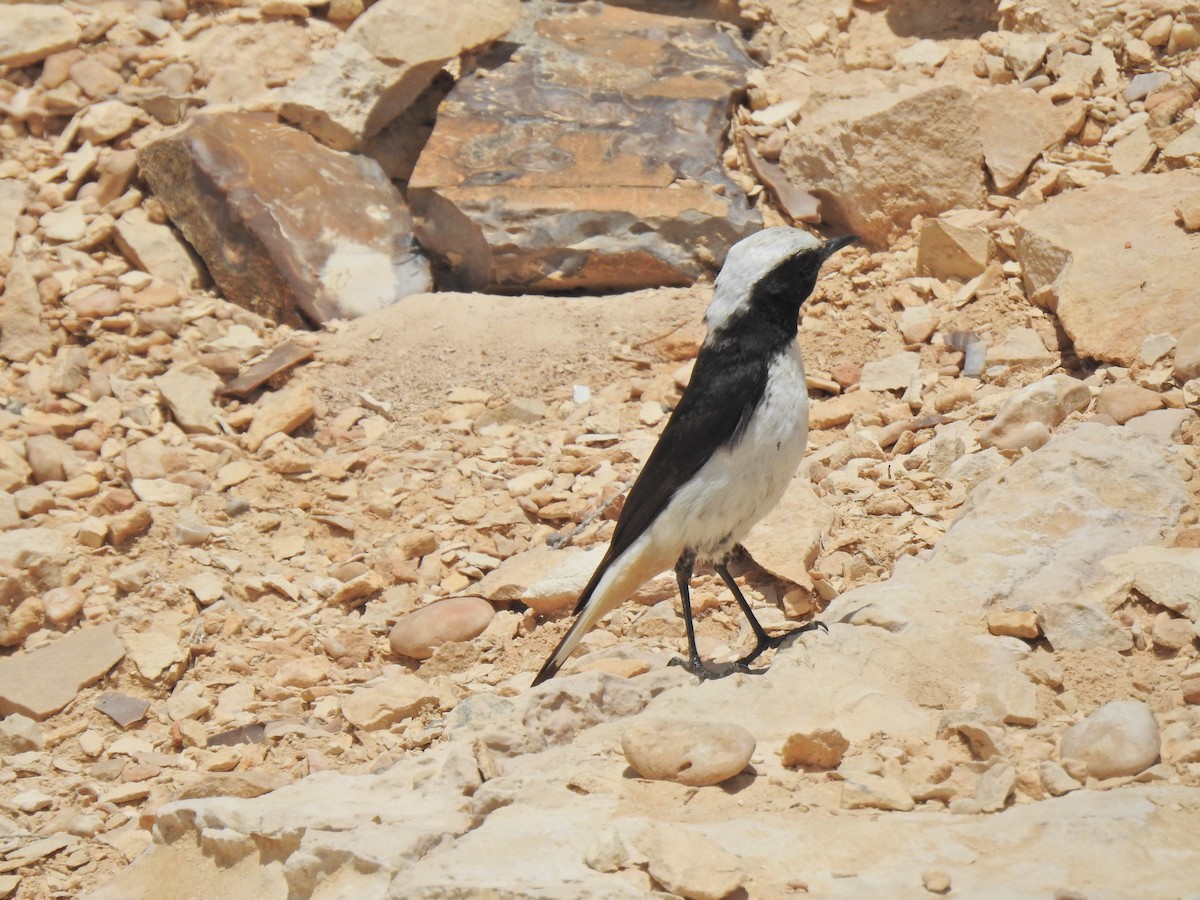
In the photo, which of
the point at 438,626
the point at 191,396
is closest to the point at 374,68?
the point at 191,396

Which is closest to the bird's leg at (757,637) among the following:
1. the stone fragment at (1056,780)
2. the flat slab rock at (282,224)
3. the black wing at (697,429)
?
the black wing at (697,429)

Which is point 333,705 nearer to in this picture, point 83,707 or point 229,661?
point 229,661

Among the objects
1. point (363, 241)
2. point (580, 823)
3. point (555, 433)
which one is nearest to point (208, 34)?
point (363, 241)

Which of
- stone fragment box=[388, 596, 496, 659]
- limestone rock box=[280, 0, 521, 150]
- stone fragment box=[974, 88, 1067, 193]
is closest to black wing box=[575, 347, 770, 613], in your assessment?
stone fragment box=[388, 596, 496, 659]

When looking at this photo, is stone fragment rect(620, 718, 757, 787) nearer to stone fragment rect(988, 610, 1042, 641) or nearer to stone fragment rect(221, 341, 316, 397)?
stone fragment rect(988, 610, 1042, 641)

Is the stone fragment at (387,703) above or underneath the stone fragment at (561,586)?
underneath

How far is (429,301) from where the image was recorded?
8.08 metres

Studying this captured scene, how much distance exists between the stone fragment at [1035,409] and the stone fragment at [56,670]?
3.86 m

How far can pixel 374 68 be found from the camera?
8648 millimetres

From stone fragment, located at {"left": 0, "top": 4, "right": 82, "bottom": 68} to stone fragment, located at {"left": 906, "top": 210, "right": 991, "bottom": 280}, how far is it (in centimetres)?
595

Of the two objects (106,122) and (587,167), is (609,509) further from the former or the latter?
(106,122)

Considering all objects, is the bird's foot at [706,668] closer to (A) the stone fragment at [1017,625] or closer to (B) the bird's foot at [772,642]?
(B) the bird's foot at [772,642]

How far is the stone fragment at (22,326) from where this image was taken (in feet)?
25.8

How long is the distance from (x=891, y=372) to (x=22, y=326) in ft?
16.1
